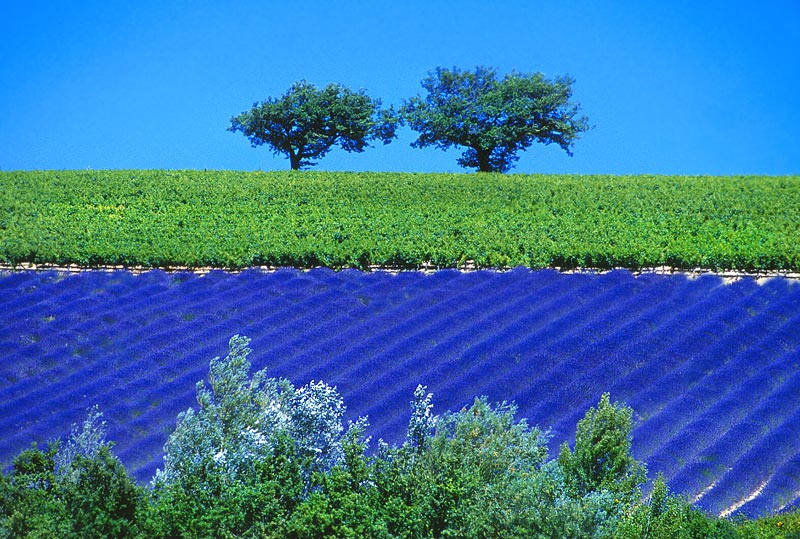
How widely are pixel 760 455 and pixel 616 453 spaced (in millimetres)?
5645

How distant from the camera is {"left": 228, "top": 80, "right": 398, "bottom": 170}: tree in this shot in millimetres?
51688

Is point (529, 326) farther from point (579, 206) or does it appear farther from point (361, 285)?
point (579, 206)

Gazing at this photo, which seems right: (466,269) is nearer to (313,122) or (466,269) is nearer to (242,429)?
(242,429)

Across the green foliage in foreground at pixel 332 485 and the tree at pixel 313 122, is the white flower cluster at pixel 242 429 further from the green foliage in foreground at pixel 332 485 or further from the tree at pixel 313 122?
the tree at pixel 313 122

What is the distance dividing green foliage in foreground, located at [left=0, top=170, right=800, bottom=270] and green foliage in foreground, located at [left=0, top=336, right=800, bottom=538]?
46.4ft

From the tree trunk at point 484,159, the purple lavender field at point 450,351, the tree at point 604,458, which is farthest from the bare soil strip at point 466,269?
the tree trunk at point 484,159

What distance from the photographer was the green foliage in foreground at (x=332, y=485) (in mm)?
14453

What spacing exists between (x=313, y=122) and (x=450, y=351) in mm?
30075

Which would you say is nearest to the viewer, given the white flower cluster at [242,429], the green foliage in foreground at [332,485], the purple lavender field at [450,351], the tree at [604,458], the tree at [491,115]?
the green foliage in foreground at [332,485]

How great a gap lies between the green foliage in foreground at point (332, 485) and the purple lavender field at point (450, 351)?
13.0 feet

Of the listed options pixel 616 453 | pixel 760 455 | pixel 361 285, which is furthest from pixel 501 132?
pixel 616 453

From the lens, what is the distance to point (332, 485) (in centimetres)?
1531

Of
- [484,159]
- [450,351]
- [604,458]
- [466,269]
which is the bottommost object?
[604,458]

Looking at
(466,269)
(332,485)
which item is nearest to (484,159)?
(466,269)
